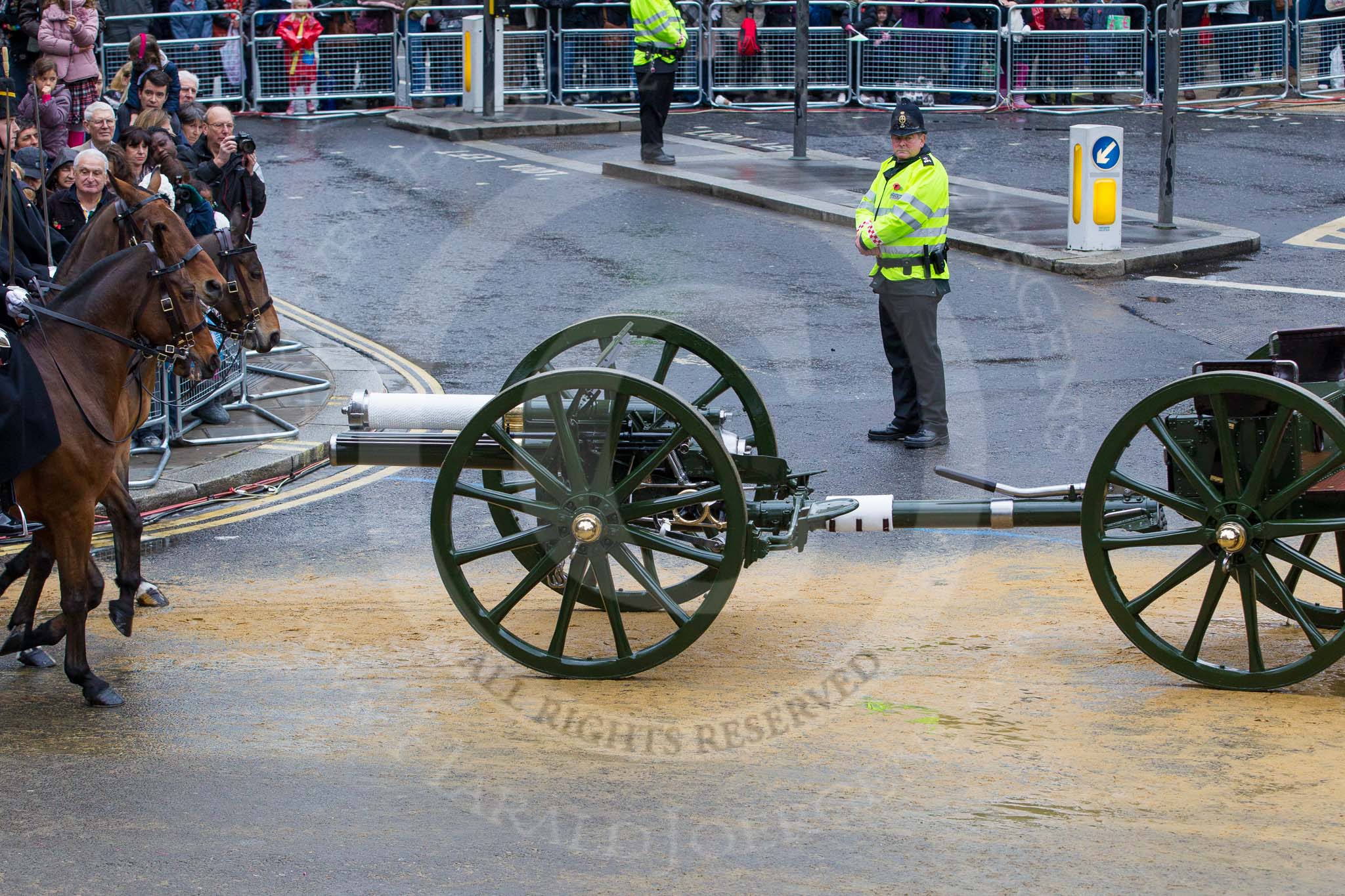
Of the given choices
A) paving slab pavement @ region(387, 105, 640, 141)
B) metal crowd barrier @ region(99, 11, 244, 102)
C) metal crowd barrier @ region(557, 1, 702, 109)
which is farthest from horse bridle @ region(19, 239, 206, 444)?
metal crowd barrier @ region(557, 1, 702, 109)

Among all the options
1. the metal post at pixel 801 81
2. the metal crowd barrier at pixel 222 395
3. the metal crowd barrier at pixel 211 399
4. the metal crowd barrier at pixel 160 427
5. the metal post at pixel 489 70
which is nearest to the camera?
the metal crowd barrier at pixel 160 427

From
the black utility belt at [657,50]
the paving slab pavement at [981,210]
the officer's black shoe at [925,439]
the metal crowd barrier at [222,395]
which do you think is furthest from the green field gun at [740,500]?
the black utility belt at [657,50]

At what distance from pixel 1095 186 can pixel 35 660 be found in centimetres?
1126

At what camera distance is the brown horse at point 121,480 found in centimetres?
767

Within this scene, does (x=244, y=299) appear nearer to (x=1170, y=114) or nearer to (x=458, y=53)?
(x=1170, y=114)

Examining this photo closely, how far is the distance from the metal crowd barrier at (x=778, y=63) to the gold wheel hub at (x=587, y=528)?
62.5ft

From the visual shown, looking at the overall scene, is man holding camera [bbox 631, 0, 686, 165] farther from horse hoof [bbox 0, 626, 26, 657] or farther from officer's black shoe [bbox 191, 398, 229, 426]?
horse hoof [bbox 0, 626, 26, 657]

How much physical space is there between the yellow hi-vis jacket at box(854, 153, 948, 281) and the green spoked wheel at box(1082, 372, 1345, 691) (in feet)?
14.7

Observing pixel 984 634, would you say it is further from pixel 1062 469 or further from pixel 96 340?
pixel 96 340

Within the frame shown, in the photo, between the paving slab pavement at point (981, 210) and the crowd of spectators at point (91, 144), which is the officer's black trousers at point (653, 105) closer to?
the paving slab pavement at point (981, 210)

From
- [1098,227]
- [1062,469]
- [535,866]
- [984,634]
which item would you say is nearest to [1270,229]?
[1098,227]

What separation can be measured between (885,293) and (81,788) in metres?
6.90

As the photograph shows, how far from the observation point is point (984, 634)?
7.65 meters

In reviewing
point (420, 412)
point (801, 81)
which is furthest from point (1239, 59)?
point (420, 412)
